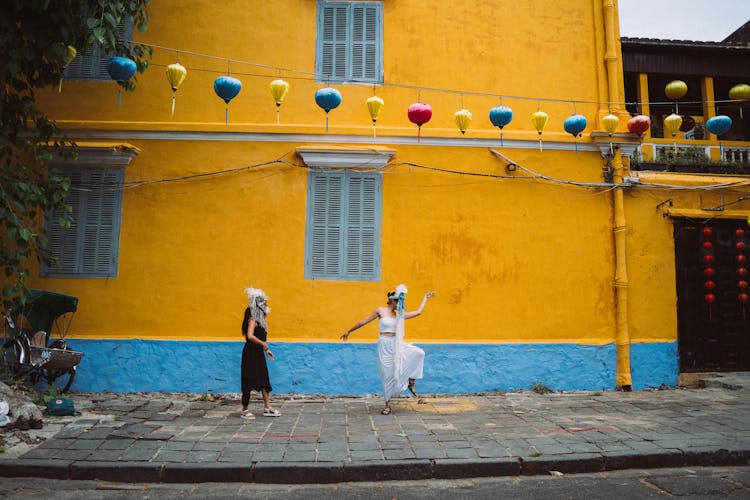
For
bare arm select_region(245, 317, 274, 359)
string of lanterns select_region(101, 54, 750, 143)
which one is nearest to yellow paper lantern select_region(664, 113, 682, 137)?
string of lanterns select_region(101, 54, 750, 143)

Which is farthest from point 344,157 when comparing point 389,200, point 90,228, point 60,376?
point 60,376

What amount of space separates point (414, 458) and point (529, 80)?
676 cm

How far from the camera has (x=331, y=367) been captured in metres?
8.02

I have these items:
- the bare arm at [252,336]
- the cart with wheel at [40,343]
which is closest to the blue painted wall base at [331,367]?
the cart with wheel at [40,343]

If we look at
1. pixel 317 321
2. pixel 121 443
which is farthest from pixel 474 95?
pixel 121 443

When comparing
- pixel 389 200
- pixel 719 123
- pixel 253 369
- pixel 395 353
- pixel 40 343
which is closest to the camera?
pixel 253 369

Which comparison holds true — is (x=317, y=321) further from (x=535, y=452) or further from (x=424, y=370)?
(x=535, y=452)

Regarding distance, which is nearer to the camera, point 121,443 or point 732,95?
point 121,443

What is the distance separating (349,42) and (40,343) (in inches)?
262

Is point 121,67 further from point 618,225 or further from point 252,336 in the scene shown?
point 618,225

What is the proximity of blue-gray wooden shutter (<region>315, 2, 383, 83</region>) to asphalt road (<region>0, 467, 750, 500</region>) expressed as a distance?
21.2ft

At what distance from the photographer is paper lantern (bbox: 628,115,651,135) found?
8016mm

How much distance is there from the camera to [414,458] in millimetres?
4879

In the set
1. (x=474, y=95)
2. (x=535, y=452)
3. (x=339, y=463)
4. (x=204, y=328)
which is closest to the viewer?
(x=339, y=463)
